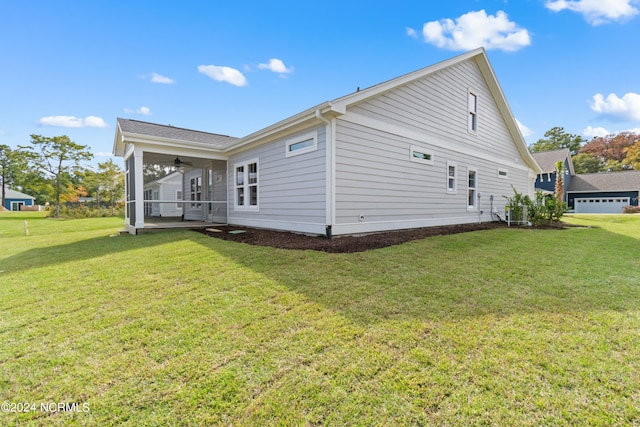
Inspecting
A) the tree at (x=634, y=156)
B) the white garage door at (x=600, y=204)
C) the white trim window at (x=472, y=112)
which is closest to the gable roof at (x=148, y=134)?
the white trim window at (x=472, y=112)

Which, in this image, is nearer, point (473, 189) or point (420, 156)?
point (420, 156)

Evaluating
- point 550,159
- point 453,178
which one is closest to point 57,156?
point 453,178

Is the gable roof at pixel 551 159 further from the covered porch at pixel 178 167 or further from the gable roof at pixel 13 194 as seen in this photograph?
the gable roof at pixel 13 194

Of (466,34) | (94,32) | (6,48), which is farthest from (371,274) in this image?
(6,48)

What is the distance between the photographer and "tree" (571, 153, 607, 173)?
132 ft

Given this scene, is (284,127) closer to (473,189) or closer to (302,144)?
(302,144)

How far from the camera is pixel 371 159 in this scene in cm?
732

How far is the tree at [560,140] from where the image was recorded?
4400 centimetres

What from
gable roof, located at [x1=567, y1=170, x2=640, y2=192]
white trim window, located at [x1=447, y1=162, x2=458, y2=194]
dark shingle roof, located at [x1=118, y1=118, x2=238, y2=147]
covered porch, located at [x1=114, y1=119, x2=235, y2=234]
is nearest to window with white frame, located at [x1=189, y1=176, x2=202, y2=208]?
→ covered porch, located at [x1=114, y1=119, x2=235, y2=234]

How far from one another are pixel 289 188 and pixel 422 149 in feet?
14.3

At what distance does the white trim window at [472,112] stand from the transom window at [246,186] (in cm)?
805

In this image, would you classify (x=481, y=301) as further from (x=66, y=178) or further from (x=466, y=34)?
(x=66, y=178)

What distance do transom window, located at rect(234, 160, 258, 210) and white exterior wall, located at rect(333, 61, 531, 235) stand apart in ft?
11.9

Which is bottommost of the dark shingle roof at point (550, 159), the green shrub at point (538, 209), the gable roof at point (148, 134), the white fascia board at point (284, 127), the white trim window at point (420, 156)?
the green shrub at point (538, 209)
